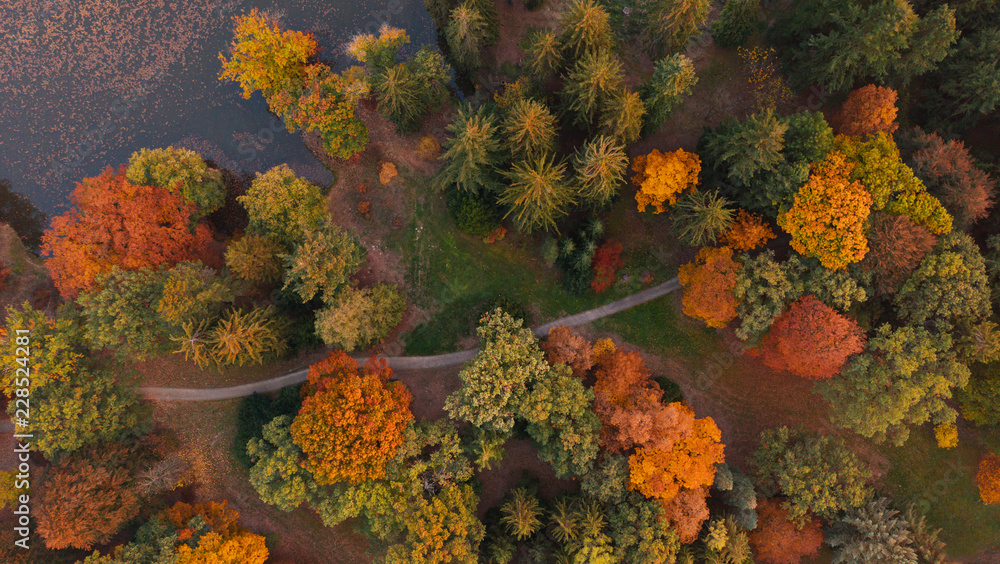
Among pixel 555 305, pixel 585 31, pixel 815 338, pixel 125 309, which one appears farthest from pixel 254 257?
pixel 815 338

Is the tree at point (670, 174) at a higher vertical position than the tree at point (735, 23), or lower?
lower

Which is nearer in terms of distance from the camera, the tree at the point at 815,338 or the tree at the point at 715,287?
the tree at the point at 815,338

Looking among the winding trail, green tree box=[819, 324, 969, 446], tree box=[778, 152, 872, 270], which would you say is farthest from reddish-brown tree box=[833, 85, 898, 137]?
the winding trail

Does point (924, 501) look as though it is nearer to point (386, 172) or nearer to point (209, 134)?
point (386, 172)

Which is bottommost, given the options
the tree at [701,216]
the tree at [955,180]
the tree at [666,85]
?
the tree at [701,216]

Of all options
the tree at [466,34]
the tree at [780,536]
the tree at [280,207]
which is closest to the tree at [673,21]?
the tree at [466,34]

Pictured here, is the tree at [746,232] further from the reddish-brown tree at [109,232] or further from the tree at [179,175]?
the reddish-brown tree at [109,232]

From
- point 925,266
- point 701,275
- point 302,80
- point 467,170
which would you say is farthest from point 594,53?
point 925,266
